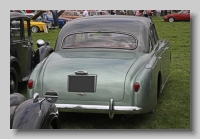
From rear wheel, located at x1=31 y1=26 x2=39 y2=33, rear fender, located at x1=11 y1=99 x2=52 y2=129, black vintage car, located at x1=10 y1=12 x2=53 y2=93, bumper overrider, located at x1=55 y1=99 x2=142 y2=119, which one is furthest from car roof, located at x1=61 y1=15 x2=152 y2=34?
rear fender, located at x1=11 y1=99 x2=52 y2=129

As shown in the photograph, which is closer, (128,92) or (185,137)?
(185,137)

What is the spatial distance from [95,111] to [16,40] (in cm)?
A: 261

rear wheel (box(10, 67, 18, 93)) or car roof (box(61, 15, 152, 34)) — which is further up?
car roof (box(61, 15, 152, 34))

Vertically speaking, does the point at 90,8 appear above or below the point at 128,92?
above

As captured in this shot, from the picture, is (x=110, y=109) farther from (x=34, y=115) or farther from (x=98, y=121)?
(x=34, y=115)

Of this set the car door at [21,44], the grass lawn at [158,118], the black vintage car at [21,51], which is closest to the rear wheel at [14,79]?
the black vintage car at [21,51]

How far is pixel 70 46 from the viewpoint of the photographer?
516cm

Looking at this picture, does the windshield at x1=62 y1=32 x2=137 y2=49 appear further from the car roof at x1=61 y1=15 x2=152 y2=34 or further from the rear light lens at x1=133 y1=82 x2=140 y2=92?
the rear light lens at x1=133 y1=82 x2=140 y2=92

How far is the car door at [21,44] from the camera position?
6.08 meters

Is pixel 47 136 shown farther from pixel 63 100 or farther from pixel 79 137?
pixel 63 100

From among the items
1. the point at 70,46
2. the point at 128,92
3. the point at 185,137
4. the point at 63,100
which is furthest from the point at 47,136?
the point at 70,46

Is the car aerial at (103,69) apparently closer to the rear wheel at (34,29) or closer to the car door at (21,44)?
the car door at (21,44)

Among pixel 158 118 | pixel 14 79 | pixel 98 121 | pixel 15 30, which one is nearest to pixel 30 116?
pixel 98 121

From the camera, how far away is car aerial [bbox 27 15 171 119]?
418 cm
